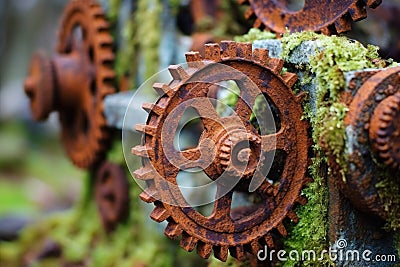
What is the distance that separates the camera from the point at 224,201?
2240 millimetres

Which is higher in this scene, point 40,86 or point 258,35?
point 258,35

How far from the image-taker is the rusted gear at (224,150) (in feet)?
6.94

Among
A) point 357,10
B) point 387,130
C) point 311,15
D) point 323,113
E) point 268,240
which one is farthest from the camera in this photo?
point 311,15

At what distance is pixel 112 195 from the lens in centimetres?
419

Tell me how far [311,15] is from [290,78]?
46cm

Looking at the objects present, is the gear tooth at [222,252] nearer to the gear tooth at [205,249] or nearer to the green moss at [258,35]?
the gear tooth at [205,249]

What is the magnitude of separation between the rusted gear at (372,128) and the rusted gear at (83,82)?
2349 mm

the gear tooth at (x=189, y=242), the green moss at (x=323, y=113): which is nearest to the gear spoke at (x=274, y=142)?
the green moss at (x=323, y=113)

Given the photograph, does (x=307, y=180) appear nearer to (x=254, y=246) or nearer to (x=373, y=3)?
(x=254, y=246)

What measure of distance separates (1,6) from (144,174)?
10.9 meters

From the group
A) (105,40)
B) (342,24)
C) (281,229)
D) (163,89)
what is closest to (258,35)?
(342,24)

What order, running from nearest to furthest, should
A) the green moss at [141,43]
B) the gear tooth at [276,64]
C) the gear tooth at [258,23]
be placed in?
the gear tooth at [276,64], the gear tooth at [258,23], the green moss at [141,43]

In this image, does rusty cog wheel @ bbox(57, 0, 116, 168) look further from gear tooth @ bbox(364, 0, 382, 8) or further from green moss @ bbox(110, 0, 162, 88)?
gear tooth @ bbox(364, 0, 382, 8)

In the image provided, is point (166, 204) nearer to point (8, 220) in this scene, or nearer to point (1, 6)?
point (8, 220)
